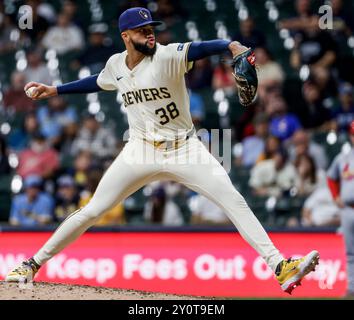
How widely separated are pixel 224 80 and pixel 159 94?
6.18 m

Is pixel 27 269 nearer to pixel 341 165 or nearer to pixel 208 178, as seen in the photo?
pixel 208 178

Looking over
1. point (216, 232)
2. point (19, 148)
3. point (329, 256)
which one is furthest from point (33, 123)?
point (329, 256)

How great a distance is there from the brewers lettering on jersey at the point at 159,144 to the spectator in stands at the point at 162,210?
13.9ft

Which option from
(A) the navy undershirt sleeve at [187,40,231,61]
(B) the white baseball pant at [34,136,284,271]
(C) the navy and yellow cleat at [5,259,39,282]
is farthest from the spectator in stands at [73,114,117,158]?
(A) the navy undershirt sleeve at [187,40,231,61]

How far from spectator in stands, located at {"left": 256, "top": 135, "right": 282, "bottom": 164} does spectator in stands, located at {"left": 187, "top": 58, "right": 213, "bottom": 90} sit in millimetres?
1755

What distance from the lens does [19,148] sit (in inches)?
479

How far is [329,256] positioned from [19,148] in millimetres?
4557

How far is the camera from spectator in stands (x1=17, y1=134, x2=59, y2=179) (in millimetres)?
11578

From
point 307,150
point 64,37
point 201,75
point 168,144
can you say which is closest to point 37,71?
point 64,37

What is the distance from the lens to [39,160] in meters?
11.7

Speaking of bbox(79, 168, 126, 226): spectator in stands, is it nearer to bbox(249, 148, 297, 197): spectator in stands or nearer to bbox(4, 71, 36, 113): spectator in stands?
bbox(249, 148, 297, 197): spectator in stands

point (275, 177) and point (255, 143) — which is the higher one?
point (255, 143)

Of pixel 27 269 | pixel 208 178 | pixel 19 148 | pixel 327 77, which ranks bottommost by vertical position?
pixel 27 269

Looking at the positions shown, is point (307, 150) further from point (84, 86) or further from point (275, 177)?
point (84, 86)
